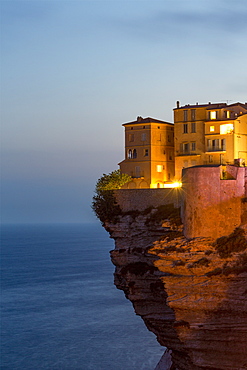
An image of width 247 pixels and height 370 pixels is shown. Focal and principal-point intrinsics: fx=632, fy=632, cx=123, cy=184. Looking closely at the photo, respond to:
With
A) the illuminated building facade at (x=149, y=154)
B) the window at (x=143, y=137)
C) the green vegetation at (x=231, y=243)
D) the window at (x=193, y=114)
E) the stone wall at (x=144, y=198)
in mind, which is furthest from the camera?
the window at (x=143, y=137)

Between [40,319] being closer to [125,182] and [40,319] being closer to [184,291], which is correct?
[125,182]

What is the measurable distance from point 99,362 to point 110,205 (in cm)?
2699

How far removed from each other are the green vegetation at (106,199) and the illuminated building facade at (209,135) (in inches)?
201

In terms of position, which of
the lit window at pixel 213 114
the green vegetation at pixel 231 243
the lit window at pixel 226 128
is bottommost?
the green vegetation at pixel 231 243

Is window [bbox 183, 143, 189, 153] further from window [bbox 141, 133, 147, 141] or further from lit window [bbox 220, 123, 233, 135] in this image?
window [bbox 141, 133, 147, 141]

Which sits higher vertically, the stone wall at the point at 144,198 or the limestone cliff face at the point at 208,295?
the stone wall at the point at 144,198

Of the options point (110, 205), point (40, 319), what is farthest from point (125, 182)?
point (40, 319)

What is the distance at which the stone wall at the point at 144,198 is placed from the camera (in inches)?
1692

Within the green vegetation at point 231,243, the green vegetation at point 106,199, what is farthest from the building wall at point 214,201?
the green vegetation at point 106,199

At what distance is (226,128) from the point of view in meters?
47.2

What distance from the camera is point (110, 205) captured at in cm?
4478

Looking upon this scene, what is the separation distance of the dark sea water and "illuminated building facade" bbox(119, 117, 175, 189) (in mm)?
22431

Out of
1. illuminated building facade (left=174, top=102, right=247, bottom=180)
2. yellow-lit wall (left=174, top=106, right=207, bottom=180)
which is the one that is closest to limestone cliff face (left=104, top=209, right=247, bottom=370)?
illuminated building facade (left=174, top=102, right=247, bottom=180)

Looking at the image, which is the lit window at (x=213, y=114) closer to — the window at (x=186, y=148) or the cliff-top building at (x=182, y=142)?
the cliff-top building at (x=182, y=142)
